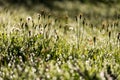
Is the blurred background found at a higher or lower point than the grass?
lower

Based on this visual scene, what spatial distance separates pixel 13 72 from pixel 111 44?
2.30m

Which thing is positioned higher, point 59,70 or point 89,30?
point 59,70

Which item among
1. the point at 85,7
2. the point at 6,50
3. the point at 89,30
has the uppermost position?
the point at 6,50

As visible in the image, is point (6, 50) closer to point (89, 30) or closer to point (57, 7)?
point (89, 30)

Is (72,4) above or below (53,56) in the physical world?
below

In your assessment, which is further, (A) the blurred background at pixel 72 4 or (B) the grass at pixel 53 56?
(A) the blurred background at pixel 72 4

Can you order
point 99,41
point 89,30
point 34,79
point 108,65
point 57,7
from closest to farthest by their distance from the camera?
point 34,79, point 108,65, point 99,41, point 89,30, point 57,7

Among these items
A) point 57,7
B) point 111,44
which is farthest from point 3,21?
point 57,7

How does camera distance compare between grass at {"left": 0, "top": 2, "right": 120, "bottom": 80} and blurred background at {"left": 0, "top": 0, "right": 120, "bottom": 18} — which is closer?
grass at {"left": 0, "top": 2, "right": 120, "bottom": 80}

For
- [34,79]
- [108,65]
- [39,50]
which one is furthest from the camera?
[39,50]

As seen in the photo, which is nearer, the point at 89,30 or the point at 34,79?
the point at 34,79

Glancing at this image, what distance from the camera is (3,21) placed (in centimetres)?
773

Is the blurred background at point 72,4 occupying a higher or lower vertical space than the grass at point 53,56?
lower

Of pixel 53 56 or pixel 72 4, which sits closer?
pixel 53 56
